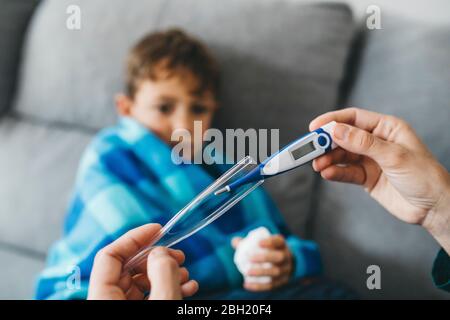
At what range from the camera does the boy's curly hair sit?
0.93 meters

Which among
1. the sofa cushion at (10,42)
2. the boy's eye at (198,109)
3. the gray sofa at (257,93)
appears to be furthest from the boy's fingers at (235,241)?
the sofa cushion at (10,42)

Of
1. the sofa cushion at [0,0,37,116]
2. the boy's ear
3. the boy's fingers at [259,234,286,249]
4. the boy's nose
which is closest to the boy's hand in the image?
the boy's fingers at [259,234,286,249]

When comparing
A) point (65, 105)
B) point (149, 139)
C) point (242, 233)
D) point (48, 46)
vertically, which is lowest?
point (242, 233)

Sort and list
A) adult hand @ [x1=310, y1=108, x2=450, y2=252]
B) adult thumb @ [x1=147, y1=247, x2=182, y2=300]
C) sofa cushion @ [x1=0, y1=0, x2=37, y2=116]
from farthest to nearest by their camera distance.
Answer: sofa cushion @ [x1=0, y1=0, x2=37, y2=116] → adult hand @ [x1=310, y1=108, x2=450, y2=252] → adult thumb @ [x1=147, y1=247, x2=182, y2=300]

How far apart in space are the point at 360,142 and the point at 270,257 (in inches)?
12.5

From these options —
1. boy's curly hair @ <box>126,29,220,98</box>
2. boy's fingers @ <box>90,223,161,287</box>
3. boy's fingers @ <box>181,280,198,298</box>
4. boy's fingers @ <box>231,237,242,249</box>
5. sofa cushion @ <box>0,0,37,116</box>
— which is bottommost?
boy's fingers @ <box>181,280,198,298</box>

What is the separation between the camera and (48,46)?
1049 mm

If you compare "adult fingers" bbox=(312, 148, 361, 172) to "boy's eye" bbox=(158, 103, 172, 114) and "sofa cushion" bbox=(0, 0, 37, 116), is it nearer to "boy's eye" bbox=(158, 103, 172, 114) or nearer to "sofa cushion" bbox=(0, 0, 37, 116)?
"boy's eye" bbox=(158, 103, 172, 114)

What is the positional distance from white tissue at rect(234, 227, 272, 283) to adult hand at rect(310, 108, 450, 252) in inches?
8.0

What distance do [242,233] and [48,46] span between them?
617mm

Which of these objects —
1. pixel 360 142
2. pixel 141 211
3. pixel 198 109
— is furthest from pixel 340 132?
pixel 198 109

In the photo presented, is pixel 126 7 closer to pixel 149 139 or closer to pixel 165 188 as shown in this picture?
pixel 149 139

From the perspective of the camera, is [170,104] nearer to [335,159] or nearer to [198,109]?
[198,109]
